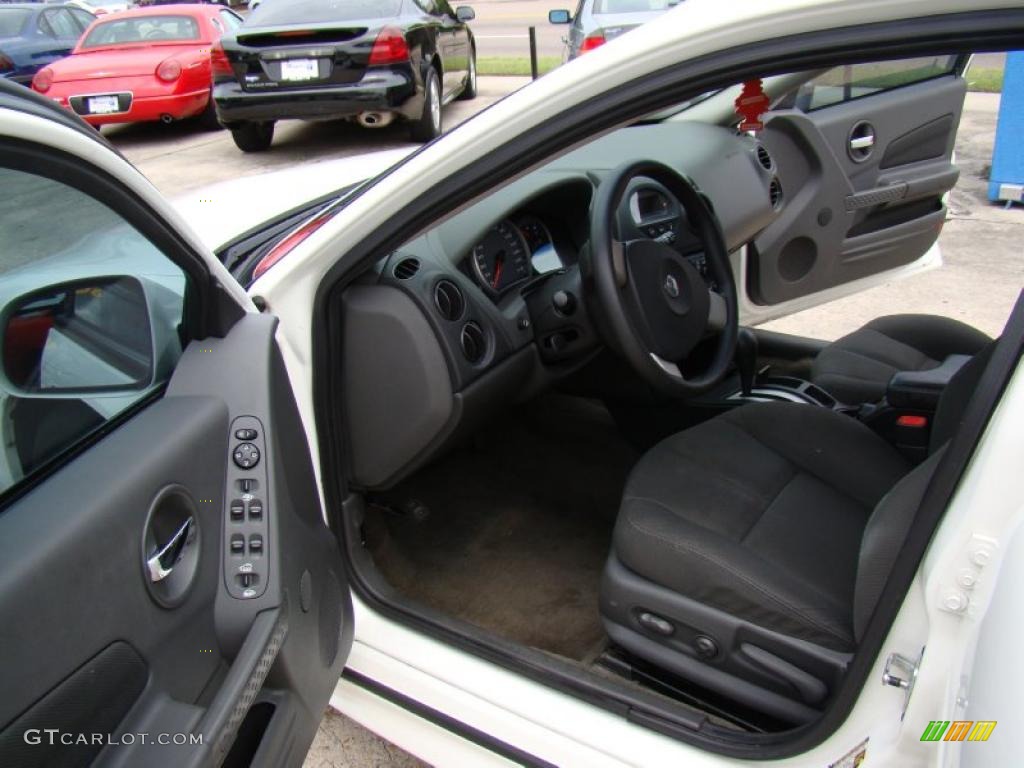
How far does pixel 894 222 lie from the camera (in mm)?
3105

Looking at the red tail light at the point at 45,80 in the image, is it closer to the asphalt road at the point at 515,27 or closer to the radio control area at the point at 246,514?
the asphalt road at the point at 515,27

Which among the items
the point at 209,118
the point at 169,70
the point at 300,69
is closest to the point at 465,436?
the point at 300,69

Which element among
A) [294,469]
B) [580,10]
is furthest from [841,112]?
[580,10]

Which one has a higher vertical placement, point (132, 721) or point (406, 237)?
point (406, 237)

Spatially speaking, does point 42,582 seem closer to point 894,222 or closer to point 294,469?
point 294,469

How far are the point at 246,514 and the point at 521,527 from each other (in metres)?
1.40

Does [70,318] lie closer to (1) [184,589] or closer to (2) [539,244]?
(1) [184,589]

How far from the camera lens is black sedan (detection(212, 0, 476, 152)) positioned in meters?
6.60

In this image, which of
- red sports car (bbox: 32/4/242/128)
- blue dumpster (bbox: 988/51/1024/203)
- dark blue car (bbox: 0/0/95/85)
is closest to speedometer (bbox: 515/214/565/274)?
blue dumpster (bbox: 988/51/1024/203)

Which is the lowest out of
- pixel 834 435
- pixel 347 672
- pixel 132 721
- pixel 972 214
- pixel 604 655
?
pixel 972 214

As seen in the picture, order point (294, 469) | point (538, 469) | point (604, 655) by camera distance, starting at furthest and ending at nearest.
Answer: point (538, 469), point (604, 655), point (294, 469)

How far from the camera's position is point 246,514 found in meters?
1.30

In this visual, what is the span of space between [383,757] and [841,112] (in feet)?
8.39

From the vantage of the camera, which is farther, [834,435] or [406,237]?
[834,435]
